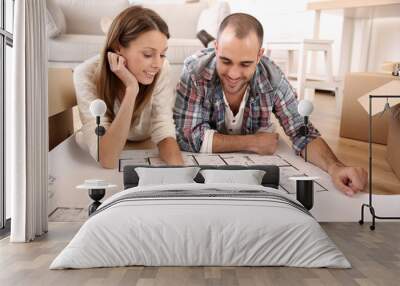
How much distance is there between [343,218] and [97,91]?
167 cm

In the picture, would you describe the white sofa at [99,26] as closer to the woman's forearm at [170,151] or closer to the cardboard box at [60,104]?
Answer: the cardboard box at [60,104]

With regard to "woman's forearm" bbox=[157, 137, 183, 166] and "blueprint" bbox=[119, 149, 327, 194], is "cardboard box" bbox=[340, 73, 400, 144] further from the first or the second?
"woman's forearm" bbox=[157, 137, 183, 166]

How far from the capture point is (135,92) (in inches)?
149

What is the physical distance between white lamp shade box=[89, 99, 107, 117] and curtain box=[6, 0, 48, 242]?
10.7 inches

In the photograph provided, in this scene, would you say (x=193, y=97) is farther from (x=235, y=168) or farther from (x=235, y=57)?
(x=235, y=168)

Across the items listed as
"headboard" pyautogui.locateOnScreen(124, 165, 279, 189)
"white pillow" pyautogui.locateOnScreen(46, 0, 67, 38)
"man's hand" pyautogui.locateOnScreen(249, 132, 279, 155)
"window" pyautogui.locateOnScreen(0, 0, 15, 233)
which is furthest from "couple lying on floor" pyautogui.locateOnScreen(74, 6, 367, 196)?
"window" pyautogui.locateOnScreen(0, 0, 15, 233)

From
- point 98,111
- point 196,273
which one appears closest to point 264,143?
point 98,111

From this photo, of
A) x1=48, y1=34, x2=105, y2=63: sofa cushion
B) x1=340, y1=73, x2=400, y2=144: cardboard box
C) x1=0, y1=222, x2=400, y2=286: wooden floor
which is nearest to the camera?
x1=0, y1=222, x2=400, y2=286: wooden floor

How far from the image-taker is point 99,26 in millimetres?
3715

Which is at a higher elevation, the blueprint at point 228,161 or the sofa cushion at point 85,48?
the sofa cushion at point 85,48

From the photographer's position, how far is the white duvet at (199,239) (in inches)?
119

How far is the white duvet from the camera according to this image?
119 inches

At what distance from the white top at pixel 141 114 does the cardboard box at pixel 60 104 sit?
5 centimetres

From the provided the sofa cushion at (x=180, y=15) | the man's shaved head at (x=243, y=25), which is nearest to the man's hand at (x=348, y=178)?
the man's shaved head at (x=243, y=25)
